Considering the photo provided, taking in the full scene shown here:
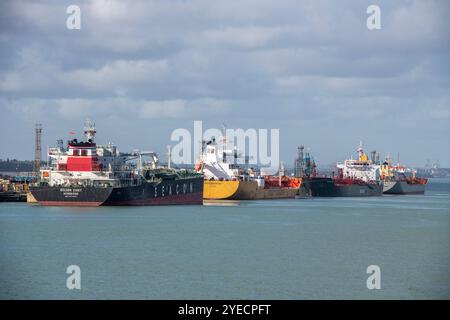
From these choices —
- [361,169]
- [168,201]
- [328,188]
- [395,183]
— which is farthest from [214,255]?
[395,183]

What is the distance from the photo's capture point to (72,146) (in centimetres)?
6956

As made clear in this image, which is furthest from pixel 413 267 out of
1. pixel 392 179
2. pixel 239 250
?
pixel 392 179

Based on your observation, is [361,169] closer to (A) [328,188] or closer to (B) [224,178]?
(A) [328,188]

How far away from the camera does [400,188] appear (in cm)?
14000

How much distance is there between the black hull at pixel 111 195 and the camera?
2621 inches

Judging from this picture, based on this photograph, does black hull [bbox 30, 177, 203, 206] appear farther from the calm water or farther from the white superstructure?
the white superstructure

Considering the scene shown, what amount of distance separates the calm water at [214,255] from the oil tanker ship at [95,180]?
3033 mm

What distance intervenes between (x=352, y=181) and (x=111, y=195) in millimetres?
65714

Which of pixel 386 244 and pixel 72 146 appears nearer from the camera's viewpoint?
pixel 386 244

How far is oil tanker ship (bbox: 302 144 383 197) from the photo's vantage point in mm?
120188

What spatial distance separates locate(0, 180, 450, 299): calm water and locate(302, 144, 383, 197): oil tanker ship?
5527 centimetres
